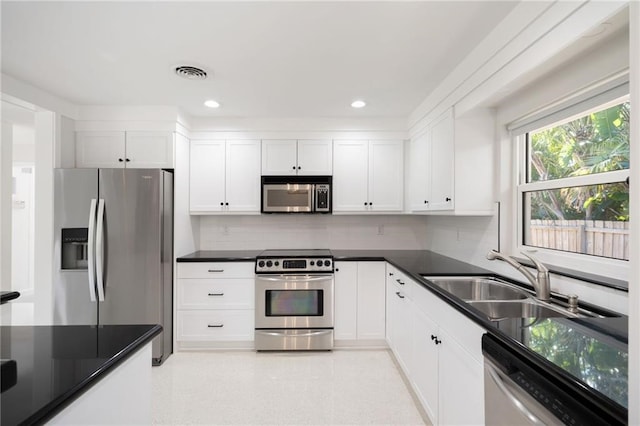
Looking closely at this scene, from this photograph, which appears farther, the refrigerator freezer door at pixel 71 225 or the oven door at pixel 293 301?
the oven door at pixel 293 301

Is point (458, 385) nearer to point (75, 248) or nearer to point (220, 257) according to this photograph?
point (220, 257)

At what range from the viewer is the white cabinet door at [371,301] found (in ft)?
10.7

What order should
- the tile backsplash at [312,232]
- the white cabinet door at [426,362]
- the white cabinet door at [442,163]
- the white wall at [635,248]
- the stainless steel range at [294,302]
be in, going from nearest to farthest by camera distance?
the white wall at [635,248] → the white cabinet door at [426,362] → the white cabinet door at [442,163] → the stainless steel range at [294,302] → the tile backsplash at [312,232]

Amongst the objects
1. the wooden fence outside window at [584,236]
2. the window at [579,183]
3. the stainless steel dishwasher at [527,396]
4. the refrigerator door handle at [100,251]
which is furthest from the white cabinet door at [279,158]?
the stainless steel dishwasher at [527,396]

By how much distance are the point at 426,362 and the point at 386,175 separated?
2096 millimetres

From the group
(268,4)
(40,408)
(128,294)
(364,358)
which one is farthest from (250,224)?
(40,408)

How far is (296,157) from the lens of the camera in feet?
11.6

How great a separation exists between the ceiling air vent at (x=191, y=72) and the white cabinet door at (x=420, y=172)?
2.01 meters

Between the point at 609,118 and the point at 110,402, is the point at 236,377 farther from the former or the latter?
the point at 609,118

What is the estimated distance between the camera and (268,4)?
1.60 meters

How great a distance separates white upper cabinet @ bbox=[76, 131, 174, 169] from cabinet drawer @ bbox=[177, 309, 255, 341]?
1.55 metres

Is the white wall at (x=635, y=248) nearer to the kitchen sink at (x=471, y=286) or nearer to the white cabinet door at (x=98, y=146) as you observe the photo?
the kitchen sink at (x=471, y=286)

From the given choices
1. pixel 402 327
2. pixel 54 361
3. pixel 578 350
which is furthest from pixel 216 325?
pixel 578 350

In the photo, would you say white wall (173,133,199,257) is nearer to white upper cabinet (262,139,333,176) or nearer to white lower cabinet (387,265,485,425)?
white upper cabinet (262,139,333,176)
